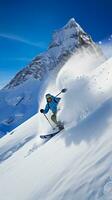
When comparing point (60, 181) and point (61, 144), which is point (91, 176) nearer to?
point (60, 181)

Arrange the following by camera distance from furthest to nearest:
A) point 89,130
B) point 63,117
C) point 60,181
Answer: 1. point 63,117
2. point 89,130
3. point 60,181

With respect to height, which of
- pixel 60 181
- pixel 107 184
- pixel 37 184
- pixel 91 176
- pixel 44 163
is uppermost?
pixel 44 163

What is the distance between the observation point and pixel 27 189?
8703mm

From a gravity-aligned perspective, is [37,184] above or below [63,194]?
above

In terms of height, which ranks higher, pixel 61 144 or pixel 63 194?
pixel 61 144

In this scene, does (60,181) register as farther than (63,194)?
Yes

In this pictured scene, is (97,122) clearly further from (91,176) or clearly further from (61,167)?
(91,176)

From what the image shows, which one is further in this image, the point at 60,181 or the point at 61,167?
the point at 61,167

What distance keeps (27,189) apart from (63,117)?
18.6 feet

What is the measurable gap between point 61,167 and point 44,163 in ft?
5.34

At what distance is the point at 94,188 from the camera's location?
5.82m

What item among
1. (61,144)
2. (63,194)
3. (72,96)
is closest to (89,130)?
(61,144)

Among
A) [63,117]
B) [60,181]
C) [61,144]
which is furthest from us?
[63,117]

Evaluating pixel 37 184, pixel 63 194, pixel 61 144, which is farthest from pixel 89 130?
pixel 63 194
